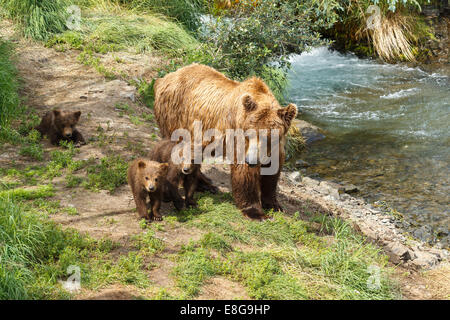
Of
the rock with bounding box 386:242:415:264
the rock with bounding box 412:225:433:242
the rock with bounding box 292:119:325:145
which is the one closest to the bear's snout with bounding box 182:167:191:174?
the rock with bounding box 386:242:415:264

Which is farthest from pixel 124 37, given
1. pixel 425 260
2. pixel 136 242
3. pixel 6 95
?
pixel 425 260

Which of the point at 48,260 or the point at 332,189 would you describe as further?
the point at 332,189

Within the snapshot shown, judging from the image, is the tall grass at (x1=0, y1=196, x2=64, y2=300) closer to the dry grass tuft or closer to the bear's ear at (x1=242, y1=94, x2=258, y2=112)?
the bear's ear at (x1=242, y1=94, x2=258, y2=112)

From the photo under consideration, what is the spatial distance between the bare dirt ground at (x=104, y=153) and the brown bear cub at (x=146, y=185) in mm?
189

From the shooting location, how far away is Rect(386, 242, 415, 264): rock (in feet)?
19.3

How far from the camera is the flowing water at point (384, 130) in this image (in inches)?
313

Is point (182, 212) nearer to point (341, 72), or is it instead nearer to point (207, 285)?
point (207, 285)

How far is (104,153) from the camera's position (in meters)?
7.02

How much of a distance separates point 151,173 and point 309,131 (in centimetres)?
611

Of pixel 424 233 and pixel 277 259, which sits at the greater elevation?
pixel 277 259

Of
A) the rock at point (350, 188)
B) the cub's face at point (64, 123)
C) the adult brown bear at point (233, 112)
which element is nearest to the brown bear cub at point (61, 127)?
the cub's face at point (64, 123)

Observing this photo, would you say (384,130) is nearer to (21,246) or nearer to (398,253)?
(398,253)

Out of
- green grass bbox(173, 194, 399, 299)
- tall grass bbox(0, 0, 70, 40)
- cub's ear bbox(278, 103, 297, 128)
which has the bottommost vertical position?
green grass bbox(173, 194, 399, 299)

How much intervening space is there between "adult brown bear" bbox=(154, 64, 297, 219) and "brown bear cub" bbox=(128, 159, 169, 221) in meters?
0.98
